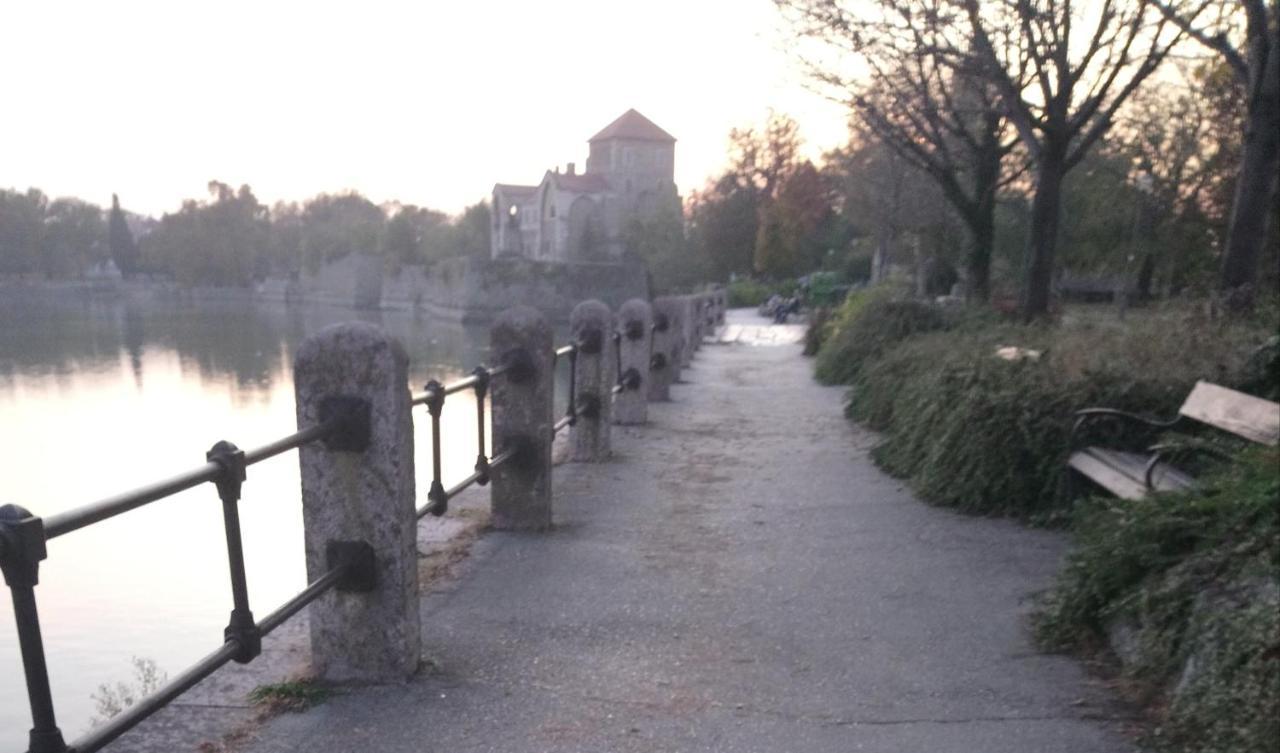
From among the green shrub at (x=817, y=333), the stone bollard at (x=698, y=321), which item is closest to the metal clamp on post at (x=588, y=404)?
the green shrub at (x=817, y=333)

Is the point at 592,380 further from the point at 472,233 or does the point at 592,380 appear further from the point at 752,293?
the point at 472,233

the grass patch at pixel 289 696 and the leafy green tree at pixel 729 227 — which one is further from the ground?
the leafy green tree at pixel 729 227

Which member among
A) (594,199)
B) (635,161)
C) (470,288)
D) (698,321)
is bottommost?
(470,288)

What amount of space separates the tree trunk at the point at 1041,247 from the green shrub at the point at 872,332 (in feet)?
4.68

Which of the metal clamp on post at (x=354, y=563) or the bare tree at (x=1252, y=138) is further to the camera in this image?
the bare tree at (x=1252, y=138)

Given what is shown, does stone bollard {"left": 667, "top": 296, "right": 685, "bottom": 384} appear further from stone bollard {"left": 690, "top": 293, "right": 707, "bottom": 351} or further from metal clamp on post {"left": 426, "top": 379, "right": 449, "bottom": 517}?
metal clamp on post {"left": 426, "top": 379, "right": 449, "bottom": 517}

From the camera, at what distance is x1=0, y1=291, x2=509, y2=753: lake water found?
7.55m

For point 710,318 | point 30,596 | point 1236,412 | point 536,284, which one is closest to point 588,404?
point 1236,412

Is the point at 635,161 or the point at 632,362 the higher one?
the point at 635,161

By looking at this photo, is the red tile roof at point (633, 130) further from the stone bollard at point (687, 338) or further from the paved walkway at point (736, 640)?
the paved walkway at point (736, 640)

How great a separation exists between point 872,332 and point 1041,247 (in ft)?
9.41

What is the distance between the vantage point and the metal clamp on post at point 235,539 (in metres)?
3.00

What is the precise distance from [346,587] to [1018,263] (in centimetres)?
3663

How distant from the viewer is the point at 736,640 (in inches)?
171
